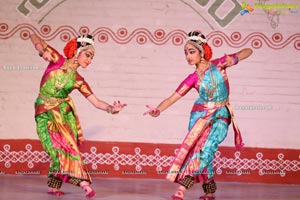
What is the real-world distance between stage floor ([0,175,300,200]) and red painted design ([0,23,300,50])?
4.63 feet

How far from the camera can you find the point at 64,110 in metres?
7.45

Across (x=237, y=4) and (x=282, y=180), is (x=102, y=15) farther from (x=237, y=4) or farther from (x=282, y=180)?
(x=282, y=180)

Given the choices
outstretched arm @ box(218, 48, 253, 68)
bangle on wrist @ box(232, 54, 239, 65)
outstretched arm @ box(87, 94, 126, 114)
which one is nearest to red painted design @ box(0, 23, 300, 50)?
outstretched arm @ box(218, 48, 253, 68)

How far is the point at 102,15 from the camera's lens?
823 cm

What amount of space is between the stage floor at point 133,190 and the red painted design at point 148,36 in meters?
1.41

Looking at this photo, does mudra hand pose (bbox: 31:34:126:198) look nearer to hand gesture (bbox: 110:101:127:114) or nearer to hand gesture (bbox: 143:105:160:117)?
hand gesture (bbox: 110:101:127:114)

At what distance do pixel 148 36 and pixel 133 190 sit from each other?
161 cm

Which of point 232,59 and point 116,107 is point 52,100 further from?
point 232,59

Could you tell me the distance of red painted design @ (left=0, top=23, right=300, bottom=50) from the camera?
819 centimetres

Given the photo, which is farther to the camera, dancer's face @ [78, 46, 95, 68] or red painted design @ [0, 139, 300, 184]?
red painted design @ [0, 139, 300, 184]

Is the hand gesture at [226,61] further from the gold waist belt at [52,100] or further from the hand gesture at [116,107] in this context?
the gold waist belt at [52,100]

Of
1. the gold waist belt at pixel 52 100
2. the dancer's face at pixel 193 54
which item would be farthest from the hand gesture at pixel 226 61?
the gold waist belt at pixel 52 100

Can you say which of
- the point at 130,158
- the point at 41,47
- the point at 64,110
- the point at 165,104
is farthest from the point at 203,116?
the point at 41,47

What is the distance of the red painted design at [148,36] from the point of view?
8.19m
